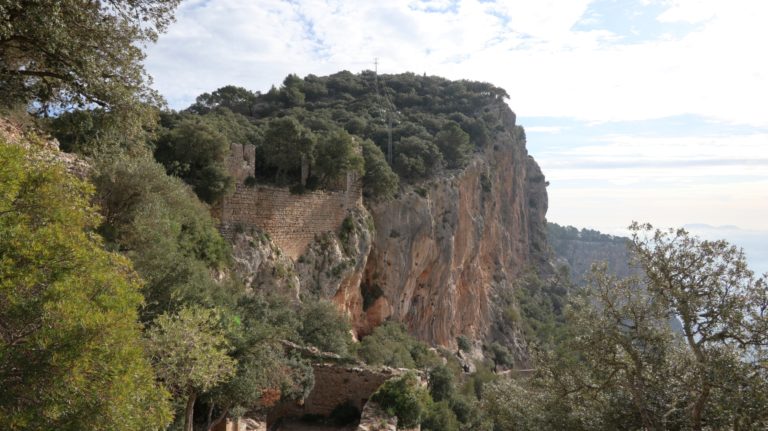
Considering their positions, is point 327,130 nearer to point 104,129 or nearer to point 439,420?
point 439,420

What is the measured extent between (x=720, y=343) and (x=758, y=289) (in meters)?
0.91

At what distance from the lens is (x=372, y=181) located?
99.4 ft

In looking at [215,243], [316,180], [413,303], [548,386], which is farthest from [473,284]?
[548,386]

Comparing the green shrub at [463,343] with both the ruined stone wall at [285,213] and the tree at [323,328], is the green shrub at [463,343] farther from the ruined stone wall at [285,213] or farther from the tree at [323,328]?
the tree at [323,328]

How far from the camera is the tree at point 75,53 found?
7719 mm

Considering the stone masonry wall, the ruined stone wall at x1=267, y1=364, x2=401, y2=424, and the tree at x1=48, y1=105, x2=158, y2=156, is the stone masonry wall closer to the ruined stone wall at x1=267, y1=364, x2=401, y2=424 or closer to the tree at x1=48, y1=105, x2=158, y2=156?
the tree at x1=48, y1=105, x2=158, y2=156

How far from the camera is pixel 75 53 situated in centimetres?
845

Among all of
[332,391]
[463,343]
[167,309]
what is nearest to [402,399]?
[332,391]

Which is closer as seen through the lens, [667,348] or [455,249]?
[667,348]

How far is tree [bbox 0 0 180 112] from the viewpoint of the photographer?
304 inches

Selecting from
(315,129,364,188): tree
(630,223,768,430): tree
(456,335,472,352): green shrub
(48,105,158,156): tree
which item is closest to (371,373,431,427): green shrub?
(630,223,768,430): tree

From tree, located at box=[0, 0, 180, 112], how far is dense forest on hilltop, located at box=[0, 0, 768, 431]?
3cm

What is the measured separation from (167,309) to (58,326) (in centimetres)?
552

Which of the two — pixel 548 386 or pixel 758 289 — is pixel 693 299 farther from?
pixel 548 386
